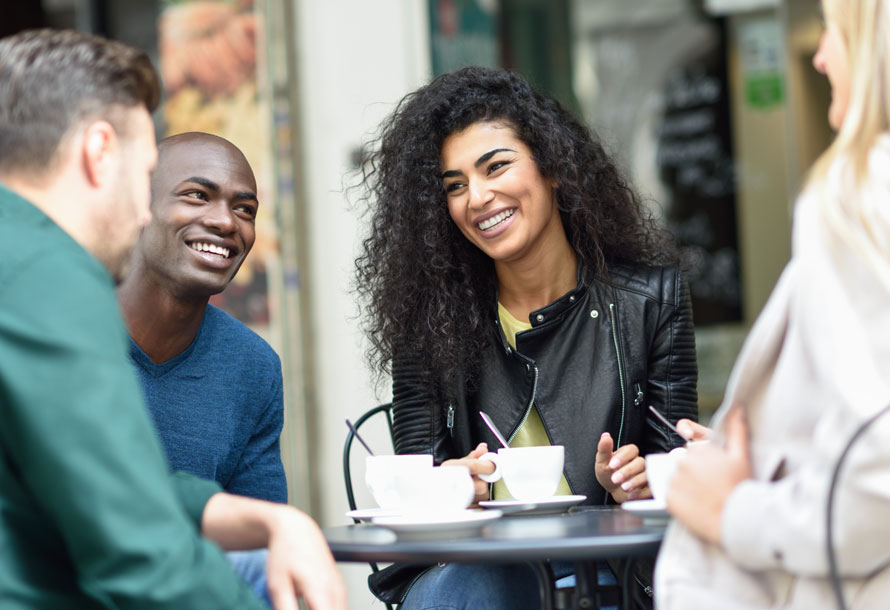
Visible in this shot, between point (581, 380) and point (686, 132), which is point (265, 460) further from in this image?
point (686, 132)

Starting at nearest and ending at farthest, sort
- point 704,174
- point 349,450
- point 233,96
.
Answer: point 349,450 → point 233,96 → point 704,174

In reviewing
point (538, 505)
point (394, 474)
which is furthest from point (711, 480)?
point (394, 474)

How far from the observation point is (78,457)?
1229 millimetres

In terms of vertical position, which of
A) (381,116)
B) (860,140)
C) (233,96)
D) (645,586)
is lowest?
(645,586)

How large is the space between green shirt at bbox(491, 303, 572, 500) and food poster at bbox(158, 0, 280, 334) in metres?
2.02

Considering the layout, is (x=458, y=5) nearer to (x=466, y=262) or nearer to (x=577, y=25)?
(x=577, y=25)

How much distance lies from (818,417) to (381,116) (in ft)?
11.3

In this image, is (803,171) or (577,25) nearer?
(803,171)

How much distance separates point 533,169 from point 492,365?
52 cm

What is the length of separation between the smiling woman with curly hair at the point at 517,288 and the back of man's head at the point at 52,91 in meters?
1.27

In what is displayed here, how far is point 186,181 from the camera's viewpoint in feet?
8.68

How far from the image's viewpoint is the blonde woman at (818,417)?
1304 millimetres

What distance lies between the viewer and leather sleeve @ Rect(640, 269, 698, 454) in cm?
264

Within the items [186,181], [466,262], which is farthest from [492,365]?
[186,181]
